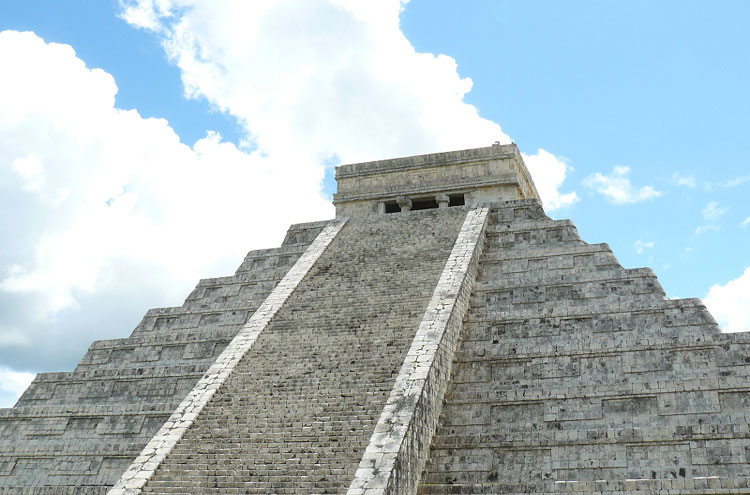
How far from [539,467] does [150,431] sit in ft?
20.6

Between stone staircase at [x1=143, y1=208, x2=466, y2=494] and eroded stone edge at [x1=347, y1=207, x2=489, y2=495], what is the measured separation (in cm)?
24

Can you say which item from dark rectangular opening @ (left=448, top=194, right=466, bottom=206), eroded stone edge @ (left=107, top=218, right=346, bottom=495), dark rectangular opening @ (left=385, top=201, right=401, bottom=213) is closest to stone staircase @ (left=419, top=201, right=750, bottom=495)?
eroded stone edge @ (left=107, top=218, right=346, bottom=495)

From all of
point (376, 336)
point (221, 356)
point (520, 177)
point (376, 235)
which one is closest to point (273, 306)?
point (221, 356)

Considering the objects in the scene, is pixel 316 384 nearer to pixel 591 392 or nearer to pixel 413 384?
pixel 413 384

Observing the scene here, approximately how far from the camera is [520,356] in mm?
10672

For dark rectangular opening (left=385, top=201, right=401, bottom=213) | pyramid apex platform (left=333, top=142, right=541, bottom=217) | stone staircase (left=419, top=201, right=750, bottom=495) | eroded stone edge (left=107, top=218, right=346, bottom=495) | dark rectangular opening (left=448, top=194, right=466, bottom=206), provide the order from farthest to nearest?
1. dark rectangular opening (left=385, top=201, right=401, bottom=213)
2. dark rectangular opening (left=448, top=194, right=466, bottom=206)
3. pyramid apex platform (left=333, top=142, right=541, bottom=217)
4. eroded stone edge (left=107, top=218, right=346, bottom=495)
5. stone staircase (left=419, top=201, right=750, bottom=495)

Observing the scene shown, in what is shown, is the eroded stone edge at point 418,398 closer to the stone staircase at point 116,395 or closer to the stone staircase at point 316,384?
the stone staircase at point 316,384

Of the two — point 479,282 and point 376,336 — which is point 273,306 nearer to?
point 376,336

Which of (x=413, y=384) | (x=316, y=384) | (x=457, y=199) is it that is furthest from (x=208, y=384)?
(x=457, y=199)

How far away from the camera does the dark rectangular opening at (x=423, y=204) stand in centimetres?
1816

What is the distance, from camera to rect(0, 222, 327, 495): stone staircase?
38.3 feet

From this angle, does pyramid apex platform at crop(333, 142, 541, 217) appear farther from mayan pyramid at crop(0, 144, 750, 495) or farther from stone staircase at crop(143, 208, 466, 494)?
stone staircase at crop(143, 208, 466, 494)

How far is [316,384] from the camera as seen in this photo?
10352 millimetres

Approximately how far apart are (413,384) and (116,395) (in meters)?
6.13
